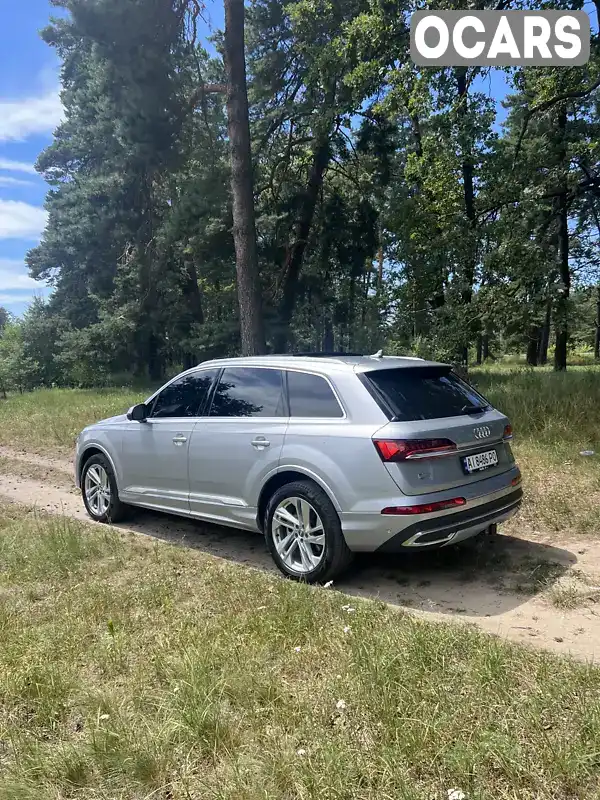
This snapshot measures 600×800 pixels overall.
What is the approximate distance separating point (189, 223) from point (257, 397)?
14352 mm

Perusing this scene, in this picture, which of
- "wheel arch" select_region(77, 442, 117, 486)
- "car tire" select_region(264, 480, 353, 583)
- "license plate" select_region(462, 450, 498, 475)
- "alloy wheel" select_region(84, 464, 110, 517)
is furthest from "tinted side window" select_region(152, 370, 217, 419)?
"license plate" select_region(462, 450, 498, 475)

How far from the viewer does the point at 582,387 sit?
10.9 m

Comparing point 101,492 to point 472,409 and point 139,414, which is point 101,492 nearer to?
point 139,414

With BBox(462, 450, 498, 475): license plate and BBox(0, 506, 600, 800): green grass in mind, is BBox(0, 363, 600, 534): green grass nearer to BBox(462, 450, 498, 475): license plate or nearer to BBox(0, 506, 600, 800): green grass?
BBox(462, 450, 498, 475): license plate

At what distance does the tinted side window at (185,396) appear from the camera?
584cm

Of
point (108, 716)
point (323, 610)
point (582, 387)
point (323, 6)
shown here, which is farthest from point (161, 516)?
point (323, 6)

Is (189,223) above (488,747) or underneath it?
above

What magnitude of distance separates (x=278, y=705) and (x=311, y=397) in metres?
2.51

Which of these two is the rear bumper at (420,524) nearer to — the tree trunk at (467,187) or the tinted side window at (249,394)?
the tinted side window at (249,394)

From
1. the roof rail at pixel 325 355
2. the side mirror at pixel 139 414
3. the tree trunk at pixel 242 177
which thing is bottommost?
the side mirror at pixel 139 414

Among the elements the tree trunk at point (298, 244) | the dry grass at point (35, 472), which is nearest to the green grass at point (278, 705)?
the dry grass at point (35, 472)

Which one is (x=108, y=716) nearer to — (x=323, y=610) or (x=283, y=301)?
(x=323, y=610)

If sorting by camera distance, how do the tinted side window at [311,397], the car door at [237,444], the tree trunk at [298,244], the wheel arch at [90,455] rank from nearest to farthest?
the tinted side window at [311,397] < the car door at [237,444] < the wheel arch at [90,455] < the tree trunk at [298,244]

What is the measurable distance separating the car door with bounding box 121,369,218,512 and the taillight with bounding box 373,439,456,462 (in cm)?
221
